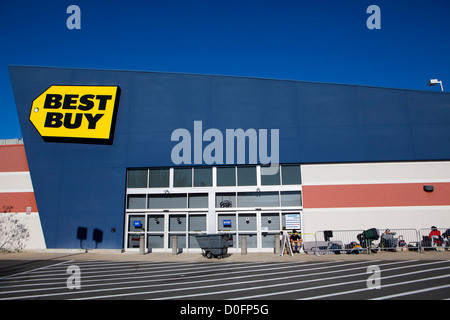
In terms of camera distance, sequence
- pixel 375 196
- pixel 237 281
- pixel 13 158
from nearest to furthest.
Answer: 1. pixel 237 281
2. pixel 375 196
3. pixel 13 158

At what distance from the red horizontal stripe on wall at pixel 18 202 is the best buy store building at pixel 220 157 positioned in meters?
0.75

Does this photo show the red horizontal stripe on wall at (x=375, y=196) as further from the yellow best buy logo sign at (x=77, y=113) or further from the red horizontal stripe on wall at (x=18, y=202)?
the red horizontal stripe on wall at (x=18, y=202)

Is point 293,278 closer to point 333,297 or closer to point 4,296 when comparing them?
point 333,297

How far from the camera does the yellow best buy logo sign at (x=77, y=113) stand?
19312 millimetres

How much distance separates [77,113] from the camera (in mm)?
19484

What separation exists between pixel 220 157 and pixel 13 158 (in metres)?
12.8

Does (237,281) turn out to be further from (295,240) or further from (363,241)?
(363,241)

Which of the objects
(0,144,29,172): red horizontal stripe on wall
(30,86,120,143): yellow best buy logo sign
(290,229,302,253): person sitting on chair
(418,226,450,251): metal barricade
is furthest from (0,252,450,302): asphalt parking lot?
(30,86,120,143): yellow best buy logo sign

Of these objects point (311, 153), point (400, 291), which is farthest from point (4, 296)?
point (311, 153)

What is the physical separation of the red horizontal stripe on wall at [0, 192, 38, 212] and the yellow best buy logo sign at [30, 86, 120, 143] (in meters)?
3.71

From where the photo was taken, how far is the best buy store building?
18062 millimetres

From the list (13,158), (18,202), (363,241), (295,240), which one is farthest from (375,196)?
(13,158)

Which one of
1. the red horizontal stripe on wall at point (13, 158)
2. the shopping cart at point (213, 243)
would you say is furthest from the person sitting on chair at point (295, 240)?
the red horizontal stripe on wall at point (13, 158)
